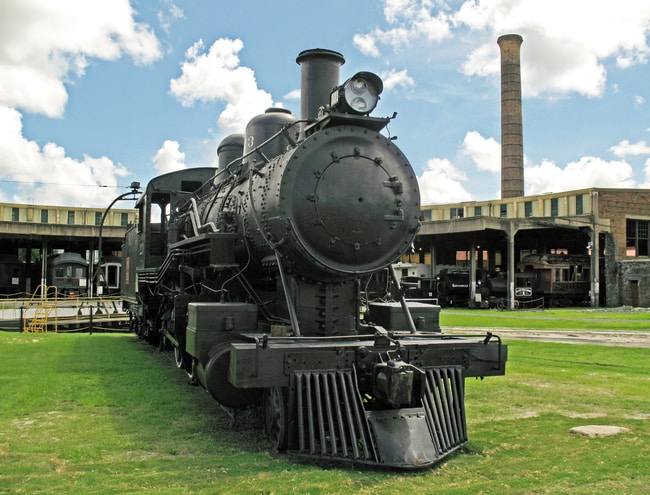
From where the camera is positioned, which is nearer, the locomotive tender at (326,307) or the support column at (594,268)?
the locomotive tender at (326,307)

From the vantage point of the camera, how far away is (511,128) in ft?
175

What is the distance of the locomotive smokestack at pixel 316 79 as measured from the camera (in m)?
7.47

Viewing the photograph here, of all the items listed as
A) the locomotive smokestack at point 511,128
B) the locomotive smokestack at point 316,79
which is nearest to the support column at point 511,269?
the locomotive smokestack at point 511,128

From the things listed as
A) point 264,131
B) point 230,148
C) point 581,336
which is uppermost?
point 230,148

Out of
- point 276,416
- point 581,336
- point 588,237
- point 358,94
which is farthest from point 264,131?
point 588,237

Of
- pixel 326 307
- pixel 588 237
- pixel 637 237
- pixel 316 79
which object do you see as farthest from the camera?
pixel 637 237

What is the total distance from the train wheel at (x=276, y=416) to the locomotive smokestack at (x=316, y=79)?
3.52 meters

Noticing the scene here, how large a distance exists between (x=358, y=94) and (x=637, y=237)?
41559 mm

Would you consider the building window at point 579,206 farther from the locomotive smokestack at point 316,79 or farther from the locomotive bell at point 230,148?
the locomotive smokestack at point 316,79

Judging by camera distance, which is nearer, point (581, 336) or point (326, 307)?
point (326, 307)

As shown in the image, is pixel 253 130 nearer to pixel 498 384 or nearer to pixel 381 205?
pixel 381 205

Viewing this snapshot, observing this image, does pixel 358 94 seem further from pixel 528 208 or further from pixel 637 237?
pixel 528 208

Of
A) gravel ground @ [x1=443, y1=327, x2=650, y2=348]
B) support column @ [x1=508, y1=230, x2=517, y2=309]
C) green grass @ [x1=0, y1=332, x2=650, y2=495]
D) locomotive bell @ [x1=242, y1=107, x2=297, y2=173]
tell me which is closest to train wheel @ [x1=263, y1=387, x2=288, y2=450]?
green grass @ [x1=0, y1=332, x2=650, y2=495]

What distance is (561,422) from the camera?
6656mm
